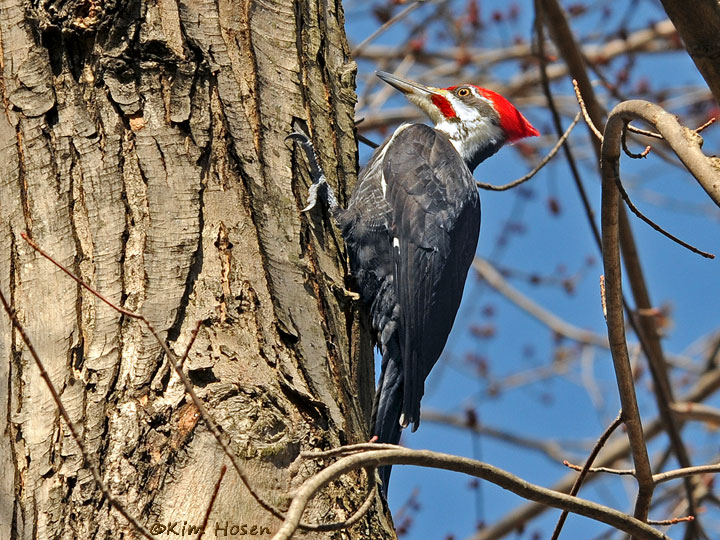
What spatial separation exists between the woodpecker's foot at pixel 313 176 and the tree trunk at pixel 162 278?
43 millimetres

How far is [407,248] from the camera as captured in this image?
3.20m

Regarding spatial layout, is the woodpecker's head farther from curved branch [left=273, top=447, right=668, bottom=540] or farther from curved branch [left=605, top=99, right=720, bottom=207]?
curved branch [left=273, top=447, right=668, bottom=540]

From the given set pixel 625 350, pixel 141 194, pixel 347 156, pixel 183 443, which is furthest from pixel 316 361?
pixel 347 156

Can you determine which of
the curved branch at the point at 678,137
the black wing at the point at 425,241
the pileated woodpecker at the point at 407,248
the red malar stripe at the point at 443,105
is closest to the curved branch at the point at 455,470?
the curved branch at the point at 678,137

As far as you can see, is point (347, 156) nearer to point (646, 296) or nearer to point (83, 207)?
point (83, 207)

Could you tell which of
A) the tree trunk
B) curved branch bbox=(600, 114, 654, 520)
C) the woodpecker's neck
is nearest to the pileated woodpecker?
the tree trunk

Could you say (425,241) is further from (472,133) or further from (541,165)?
(472,133)

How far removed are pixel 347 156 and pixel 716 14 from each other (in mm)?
1269

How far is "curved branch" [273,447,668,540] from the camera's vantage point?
1418 mm

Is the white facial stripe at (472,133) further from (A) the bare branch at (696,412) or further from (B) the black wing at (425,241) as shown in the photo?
(A) the bare branch at (696,412)

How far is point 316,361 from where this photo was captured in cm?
211

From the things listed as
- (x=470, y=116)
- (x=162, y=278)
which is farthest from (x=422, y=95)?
(x=162, y=278)

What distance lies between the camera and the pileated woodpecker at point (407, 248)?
285cm

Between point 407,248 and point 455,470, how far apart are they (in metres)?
1.63
